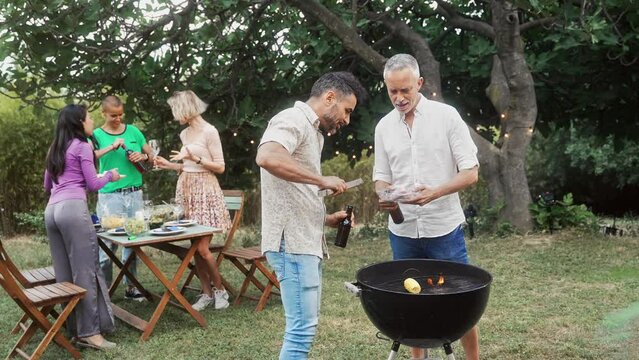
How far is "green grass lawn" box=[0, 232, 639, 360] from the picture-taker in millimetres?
4188

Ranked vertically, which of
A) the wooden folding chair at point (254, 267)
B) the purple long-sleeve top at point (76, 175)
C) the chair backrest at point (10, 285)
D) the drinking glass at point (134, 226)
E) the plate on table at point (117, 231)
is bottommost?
the wooden folding chair at point (254, 267)

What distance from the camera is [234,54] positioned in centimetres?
902

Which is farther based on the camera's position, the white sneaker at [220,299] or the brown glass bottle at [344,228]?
the white sneaker at [220,299]

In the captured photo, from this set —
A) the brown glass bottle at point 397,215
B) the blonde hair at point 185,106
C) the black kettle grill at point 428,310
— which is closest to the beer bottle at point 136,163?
the blonde hair at point 185,106

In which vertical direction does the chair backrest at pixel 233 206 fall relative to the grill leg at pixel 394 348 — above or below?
above

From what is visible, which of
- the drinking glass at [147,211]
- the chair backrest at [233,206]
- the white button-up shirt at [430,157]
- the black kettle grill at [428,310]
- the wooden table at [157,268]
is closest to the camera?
the black kettle grill at [428,310]

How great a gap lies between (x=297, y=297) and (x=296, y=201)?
17.6 inches

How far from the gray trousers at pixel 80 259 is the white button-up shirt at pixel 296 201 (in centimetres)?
205

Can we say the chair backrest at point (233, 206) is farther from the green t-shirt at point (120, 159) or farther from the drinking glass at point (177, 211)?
the green t-shirt at point (120, 159)

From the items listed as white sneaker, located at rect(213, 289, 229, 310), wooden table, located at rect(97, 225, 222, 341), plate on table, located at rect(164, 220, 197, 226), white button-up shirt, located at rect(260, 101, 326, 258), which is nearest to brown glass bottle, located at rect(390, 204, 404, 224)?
white button-up shirt, located at rect(260, 101, 326, 258)

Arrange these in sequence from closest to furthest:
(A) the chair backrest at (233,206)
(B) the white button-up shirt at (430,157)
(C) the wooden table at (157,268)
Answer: (B) the white button-up shirt at (430,157) → (C) the wooden table at (157,268) → (A) the chair backrest at (233,206)

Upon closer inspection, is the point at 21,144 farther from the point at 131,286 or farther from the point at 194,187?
the point at 194,187

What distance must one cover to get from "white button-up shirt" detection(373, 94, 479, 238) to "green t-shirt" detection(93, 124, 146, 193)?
9.75ft

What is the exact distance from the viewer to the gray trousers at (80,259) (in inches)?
173
